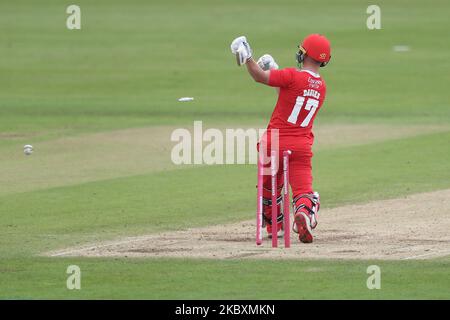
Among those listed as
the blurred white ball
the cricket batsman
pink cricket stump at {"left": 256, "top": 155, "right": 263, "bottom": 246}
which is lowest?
pink cricket stump at {"left": 256, "top": 155, "right": 263, "bottom": 246}

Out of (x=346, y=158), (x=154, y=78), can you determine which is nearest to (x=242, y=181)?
(x=346, y=158)

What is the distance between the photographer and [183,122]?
26.8 m

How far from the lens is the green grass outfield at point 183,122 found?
12.4 meters

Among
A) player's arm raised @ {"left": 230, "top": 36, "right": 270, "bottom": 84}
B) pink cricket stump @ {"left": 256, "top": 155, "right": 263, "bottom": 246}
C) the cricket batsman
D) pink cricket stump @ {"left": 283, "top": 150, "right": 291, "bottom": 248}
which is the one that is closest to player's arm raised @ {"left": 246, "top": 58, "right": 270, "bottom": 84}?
player's arm raised @ {"left": 230, "top": 36, "right": 270, "bottom": 84}

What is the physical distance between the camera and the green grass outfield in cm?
1244

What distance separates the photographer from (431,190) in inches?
720

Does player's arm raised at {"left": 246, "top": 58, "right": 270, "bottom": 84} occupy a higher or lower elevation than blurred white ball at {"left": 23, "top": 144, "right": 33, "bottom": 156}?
lower

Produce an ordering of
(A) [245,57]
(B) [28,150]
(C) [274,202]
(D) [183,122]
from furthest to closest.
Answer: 1. (D) [183,122]
2. (B) [28,150]
3. (C) [274,202]
4. (A) [245,57]

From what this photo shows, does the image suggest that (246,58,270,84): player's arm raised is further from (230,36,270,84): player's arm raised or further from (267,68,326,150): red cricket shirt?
(267,68,326,150): red cricket shirt

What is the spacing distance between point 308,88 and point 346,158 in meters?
7.80

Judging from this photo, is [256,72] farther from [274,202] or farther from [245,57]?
[274,202]

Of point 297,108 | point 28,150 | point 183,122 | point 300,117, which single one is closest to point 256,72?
point 297,108

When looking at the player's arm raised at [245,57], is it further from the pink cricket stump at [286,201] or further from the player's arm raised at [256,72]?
the pink cricket stump at [286,201]

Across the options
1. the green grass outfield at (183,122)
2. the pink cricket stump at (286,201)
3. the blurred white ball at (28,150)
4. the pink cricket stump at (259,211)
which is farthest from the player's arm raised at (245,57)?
the blurred white ball at (28,150)
